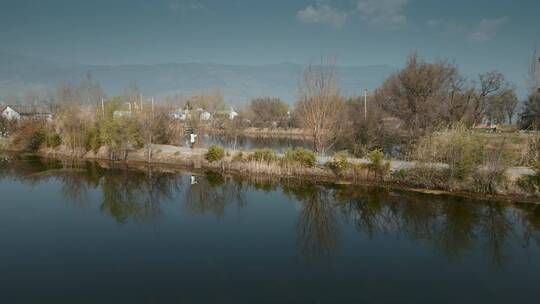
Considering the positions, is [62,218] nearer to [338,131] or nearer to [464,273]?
[464,273]

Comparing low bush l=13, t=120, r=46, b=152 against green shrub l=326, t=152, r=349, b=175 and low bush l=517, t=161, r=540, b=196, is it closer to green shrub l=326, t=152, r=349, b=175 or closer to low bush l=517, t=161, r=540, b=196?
green shrub l=326, t=152, r=349, b=175

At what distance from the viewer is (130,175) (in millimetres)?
21531

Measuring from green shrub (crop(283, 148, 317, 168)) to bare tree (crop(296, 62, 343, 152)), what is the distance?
2.25 metres

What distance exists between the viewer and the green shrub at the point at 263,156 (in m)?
21.0

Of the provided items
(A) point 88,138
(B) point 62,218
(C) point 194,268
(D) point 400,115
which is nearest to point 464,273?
(C) point 194,268

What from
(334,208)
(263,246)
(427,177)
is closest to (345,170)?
(427,177)

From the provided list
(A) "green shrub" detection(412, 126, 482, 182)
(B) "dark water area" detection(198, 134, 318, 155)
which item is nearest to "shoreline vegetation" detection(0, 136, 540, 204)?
(A) "green shrub" detection(412, 126, 482, 182)

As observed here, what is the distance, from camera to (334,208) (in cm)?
1471

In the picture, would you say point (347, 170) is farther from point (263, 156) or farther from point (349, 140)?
point (349, 140)

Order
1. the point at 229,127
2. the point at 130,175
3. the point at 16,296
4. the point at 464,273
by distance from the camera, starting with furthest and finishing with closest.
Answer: the point at 229,127, the point at 130,175, the point at 464,273, the point at 16,296

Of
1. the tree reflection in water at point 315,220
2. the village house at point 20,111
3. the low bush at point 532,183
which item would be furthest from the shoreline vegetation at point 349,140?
the village house at point 20,111

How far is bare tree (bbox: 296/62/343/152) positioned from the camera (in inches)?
854

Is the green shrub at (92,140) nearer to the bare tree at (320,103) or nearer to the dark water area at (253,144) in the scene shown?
the dark water area at (253,144)

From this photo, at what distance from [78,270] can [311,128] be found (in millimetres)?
15552
